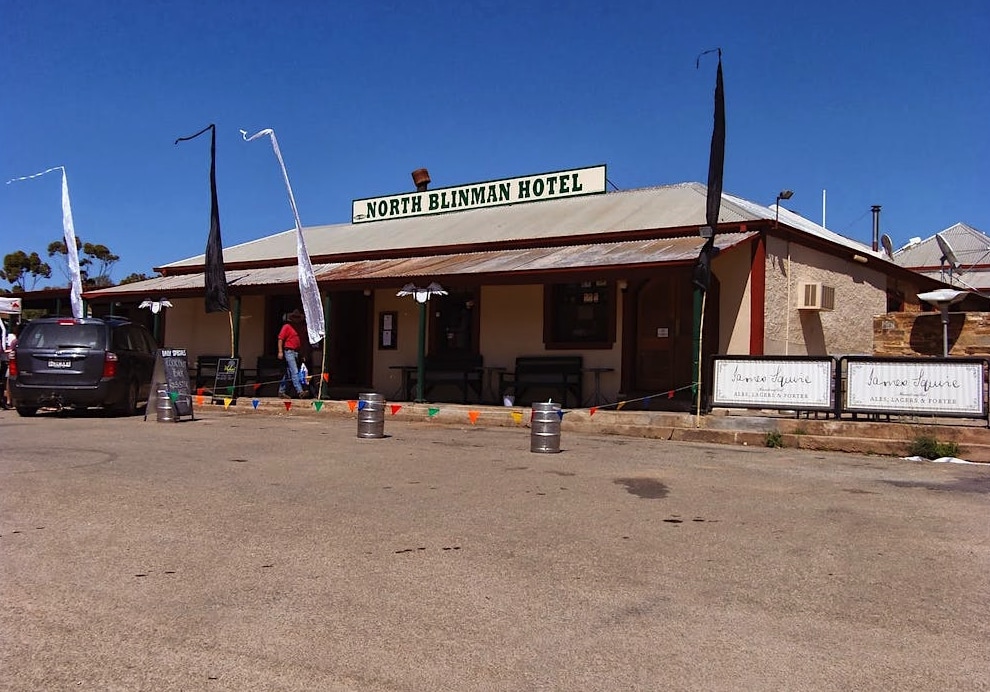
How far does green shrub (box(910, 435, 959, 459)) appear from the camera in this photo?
10672 millimetres

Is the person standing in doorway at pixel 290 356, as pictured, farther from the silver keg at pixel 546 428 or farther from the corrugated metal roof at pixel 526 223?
the silver keg at pixel 546 428

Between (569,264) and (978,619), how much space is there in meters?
10.8

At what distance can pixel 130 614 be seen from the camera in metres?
4.35

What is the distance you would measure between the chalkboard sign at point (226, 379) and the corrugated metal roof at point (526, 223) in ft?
13.3

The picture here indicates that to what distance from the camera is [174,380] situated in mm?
14125

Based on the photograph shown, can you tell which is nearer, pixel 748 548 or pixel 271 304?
pixel 748 548

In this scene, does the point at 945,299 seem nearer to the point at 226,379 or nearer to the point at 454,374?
the point at 454,374

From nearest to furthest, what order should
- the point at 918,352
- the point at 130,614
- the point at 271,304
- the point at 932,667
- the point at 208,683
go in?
the point at 208,683, the point at 932,667, the point at 130,614, the point at 918,352, the point at 271,304

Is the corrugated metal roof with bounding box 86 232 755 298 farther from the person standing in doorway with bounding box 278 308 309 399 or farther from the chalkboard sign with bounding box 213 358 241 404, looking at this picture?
the chalkboard sign with bounding box 213 358 241 404

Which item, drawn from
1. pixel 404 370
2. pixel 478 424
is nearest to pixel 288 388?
pixel 404 370

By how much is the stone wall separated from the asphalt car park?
832 cm

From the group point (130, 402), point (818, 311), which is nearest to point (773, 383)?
point (818, 311)

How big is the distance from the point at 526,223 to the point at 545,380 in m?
4.21

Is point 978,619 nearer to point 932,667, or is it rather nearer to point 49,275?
point 932,667
